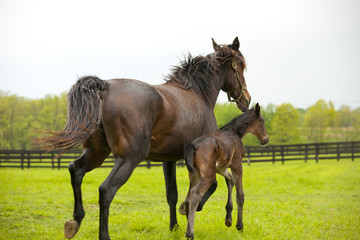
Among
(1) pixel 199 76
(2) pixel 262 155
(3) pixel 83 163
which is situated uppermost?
(1) pixel 199 76

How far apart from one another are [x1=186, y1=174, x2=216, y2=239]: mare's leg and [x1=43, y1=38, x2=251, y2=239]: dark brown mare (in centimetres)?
51

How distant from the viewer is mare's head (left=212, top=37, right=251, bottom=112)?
19.8 ft

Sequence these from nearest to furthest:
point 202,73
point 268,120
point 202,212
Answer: point 202,73 < point 202,212 < point 268,120

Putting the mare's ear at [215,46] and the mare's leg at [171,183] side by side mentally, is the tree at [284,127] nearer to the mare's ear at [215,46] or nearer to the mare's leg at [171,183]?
the mare's ear at [215,46]

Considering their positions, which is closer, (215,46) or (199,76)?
(199,76)

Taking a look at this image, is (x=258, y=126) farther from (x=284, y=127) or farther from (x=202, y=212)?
(x=284, y=127)

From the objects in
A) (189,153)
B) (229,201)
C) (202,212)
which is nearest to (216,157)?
(189,153)

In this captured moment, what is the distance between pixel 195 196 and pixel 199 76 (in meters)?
2.01

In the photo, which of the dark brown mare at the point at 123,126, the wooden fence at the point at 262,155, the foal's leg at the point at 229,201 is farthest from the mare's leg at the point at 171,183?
the wooden fence at the point at 262,155

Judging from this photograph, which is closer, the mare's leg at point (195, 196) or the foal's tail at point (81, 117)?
the foal's tail at point (81, 117)

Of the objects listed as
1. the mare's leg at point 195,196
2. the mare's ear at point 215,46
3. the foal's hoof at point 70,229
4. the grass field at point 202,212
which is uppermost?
the mare's ear at point 215,46

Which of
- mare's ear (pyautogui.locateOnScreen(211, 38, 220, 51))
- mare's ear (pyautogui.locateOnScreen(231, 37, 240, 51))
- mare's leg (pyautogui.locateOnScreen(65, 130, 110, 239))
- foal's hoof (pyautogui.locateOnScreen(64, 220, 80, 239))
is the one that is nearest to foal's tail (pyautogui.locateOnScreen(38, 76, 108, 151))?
mare's leg (pyautogui.locateOnScreen(65, 130, 110, 239))

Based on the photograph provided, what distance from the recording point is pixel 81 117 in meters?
4.38

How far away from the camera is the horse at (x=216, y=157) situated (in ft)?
16.0
